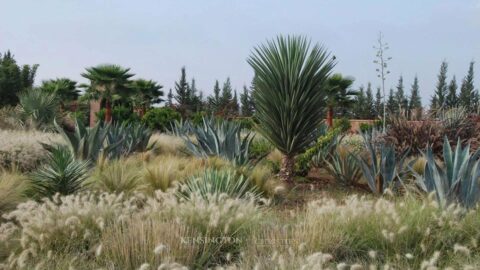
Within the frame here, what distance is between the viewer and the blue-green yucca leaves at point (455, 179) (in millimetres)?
5539

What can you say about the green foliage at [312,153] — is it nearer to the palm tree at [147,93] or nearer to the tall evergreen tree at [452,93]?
the palm tree at [147,93]

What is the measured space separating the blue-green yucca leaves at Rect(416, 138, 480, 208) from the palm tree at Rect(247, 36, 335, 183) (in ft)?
9.76

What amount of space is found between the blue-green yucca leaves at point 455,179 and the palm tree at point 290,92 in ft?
9.76

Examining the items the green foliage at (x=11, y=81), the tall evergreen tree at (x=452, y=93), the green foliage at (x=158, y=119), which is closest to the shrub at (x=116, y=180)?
the green foliage at (x=158, y=119)

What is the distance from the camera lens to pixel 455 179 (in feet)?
18.9

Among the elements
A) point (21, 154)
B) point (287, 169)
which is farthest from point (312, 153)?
point (21, 154)

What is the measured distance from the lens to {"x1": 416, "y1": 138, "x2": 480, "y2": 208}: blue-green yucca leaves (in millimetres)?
5539

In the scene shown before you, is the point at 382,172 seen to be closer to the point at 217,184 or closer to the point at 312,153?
the point at 312,153

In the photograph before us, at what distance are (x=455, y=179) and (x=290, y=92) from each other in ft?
11.4

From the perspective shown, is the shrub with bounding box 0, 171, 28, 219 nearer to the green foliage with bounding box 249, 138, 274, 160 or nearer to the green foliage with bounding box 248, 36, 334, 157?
the green foliage with bounding box 248, 36, 334, 157

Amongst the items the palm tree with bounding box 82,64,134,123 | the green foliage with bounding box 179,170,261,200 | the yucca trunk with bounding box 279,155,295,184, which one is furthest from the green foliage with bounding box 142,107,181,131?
the green foliage with bounding box 179,170,261,200

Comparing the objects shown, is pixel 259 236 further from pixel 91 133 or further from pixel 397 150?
pixel 397 150

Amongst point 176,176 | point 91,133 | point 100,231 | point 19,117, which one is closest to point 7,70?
point 19,117

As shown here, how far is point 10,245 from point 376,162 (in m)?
5.75
